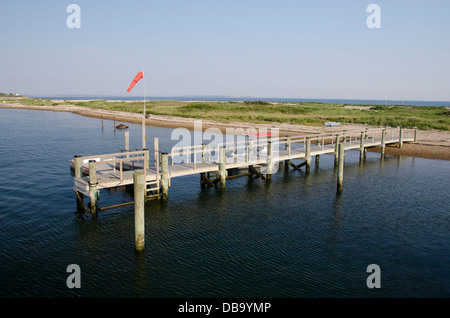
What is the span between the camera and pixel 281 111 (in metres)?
80.7

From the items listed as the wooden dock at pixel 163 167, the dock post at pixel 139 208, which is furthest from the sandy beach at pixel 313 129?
the dock post at pixel 139 208

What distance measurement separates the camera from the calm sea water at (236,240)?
11531mm

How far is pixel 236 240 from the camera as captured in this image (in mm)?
14805

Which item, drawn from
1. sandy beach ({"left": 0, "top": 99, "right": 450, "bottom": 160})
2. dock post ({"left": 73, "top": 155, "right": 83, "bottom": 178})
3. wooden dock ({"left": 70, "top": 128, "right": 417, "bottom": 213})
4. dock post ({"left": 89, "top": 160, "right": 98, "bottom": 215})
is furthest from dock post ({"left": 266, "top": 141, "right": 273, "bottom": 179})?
sandy beach ({"left": 0, "top": 99, "right": 450, "bottom": 160})

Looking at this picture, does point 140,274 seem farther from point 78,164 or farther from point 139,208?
point 78,164

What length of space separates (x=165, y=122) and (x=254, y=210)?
50.3 m

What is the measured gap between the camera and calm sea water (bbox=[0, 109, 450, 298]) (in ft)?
37.8

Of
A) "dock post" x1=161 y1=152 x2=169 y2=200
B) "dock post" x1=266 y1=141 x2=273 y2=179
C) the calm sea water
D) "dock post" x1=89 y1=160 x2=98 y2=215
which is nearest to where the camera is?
the calm sea water

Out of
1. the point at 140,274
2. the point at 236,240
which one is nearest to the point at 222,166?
the point at 236,240

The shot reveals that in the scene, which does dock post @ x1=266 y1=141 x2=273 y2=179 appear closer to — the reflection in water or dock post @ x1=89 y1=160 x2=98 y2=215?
dock post @ x1=89 y1=160 x2=98 y2=215

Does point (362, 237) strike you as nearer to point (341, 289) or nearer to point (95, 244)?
point (341, 289)

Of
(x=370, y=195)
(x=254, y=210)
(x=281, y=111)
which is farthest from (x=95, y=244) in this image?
(x=281, y=111)

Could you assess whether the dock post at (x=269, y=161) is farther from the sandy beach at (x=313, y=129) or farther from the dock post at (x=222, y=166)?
the sandy beach at (x=313, y=129)

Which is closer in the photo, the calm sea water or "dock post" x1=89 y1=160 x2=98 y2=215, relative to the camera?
the calm sea water
